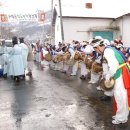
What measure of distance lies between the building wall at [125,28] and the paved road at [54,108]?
14.3 metres

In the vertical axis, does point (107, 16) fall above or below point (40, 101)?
above

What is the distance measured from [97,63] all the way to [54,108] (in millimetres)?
3771

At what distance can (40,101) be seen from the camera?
964cm

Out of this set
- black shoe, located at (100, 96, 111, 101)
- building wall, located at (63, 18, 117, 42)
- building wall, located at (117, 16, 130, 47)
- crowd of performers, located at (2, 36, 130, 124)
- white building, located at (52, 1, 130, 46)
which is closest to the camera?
crowd of performers, located at (2, 36, 130, 124)

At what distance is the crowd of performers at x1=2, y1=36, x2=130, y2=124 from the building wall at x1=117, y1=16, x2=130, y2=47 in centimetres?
641

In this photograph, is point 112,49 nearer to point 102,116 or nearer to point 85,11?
point 102,116

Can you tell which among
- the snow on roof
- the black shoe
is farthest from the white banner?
the black shoe

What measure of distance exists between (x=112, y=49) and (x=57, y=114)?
2.11m

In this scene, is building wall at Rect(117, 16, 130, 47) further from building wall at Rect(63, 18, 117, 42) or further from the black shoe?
the black shoe

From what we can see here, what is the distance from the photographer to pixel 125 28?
2689 cm

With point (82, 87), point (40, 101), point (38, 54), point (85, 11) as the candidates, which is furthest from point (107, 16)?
point (40, 101)

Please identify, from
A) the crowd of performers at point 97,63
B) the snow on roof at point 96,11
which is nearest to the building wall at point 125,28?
the snow on roof at point 96,11

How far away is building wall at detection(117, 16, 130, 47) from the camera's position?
85.6 feet

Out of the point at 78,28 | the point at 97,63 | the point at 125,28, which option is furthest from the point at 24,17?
the point at 97,63
